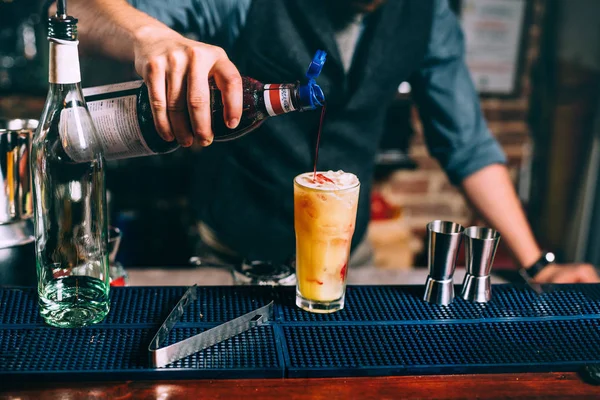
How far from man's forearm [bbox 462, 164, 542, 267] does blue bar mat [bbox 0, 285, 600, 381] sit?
1.84 ft

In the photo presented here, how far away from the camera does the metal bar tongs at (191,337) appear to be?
0.89 m

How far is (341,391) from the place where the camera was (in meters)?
0.86

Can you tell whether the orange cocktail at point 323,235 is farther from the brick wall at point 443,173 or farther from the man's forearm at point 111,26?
the brick wall at point 443,173

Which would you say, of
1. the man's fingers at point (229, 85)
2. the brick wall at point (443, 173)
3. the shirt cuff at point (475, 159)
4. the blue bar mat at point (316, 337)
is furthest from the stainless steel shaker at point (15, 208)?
the brick wall at point (443, 173)

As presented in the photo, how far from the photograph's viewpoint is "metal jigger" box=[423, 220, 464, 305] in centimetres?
110

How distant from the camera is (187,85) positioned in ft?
3.40

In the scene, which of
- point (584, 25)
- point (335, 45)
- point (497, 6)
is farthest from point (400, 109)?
point (335, 45)

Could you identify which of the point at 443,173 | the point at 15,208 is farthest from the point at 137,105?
the point at 443,173

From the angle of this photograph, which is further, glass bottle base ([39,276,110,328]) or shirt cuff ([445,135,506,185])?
shirt cuff ([445,135,506,185])

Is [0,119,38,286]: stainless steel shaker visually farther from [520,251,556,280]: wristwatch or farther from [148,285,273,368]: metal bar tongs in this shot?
[520,251,556,280]: wristwatch

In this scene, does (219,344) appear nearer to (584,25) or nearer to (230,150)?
(230,150)

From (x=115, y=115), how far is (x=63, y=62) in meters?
0.15

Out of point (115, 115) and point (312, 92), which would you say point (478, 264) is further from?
point (115, 115)

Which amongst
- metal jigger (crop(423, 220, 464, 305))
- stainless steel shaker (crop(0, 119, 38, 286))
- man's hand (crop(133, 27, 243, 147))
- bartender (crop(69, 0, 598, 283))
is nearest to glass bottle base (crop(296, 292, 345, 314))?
metal jigger (crop(423, 220, 464, 305))
